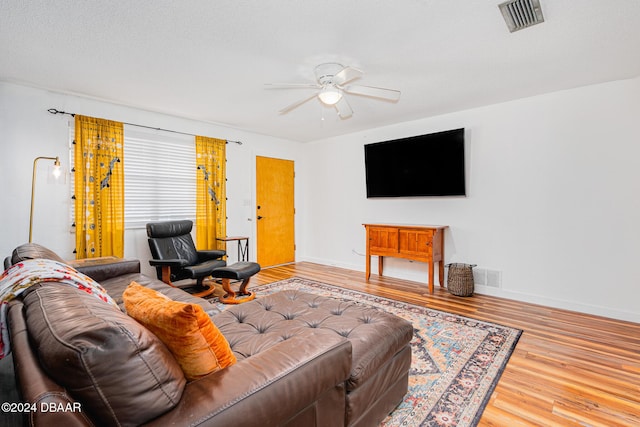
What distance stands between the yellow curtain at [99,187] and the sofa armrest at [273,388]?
3.44 m

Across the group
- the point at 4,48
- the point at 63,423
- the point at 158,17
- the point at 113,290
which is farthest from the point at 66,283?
the point at 4,48

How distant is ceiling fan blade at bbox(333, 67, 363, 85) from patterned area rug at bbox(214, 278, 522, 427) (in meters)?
2.25

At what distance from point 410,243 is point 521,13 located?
9.04 ft

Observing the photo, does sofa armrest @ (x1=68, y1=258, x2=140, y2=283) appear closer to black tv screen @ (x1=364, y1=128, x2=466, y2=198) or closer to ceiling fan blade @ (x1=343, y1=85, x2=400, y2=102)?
ceiling fan blade @ (x1=343, y1=85, x2=400, y2=102)

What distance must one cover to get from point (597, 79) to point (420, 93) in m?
1.68

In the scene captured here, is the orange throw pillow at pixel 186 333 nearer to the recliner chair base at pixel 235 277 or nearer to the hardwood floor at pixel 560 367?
the hardwood floor at pixel 560 367

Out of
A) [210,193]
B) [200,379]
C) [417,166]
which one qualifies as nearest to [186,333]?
[200,379]

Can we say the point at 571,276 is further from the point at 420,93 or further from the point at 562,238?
the point at 420,93

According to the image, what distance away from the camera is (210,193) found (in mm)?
4633

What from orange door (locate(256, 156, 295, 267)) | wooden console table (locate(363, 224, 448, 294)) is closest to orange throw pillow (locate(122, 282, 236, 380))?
wooden console table (locate(363, 224, 448, 294))

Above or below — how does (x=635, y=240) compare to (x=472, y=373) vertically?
above

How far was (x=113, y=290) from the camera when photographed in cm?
255

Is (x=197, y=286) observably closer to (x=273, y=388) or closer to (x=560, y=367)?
(x=273, y=388)

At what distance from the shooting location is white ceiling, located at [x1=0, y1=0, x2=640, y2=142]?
77.6 inches
